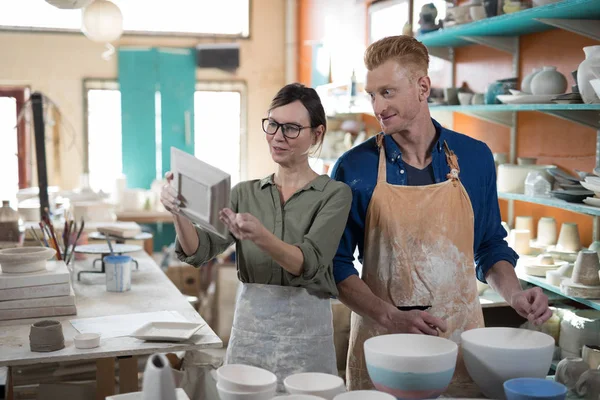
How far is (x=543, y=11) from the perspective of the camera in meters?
3.34

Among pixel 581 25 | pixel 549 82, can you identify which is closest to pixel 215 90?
pixel 549 82

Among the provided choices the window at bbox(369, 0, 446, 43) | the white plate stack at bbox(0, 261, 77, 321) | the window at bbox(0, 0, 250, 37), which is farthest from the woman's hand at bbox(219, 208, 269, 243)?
the window at bbox(0, 0, 250, 37)

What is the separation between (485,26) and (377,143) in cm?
193

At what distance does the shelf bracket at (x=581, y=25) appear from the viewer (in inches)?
134

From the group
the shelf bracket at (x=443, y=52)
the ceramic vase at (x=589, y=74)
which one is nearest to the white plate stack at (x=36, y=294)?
the ceramic vase at (x=589, y=74)

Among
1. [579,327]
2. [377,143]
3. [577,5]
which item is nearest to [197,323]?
[377,143]

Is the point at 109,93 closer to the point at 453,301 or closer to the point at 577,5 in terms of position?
the point at 577,5

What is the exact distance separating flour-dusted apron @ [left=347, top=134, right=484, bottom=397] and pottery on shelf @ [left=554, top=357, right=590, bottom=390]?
1.31ft

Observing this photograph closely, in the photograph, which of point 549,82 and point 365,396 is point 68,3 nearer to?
point 549,82

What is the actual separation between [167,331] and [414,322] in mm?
1070

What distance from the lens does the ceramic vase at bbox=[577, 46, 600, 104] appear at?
3.06 meters

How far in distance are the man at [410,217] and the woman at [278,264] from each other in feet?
0.39

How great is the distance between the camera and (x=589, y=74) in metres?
3.07

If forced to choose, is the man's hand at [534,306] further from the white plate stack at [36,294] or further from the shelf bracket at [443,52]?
the shelf bracket at [443,52]
